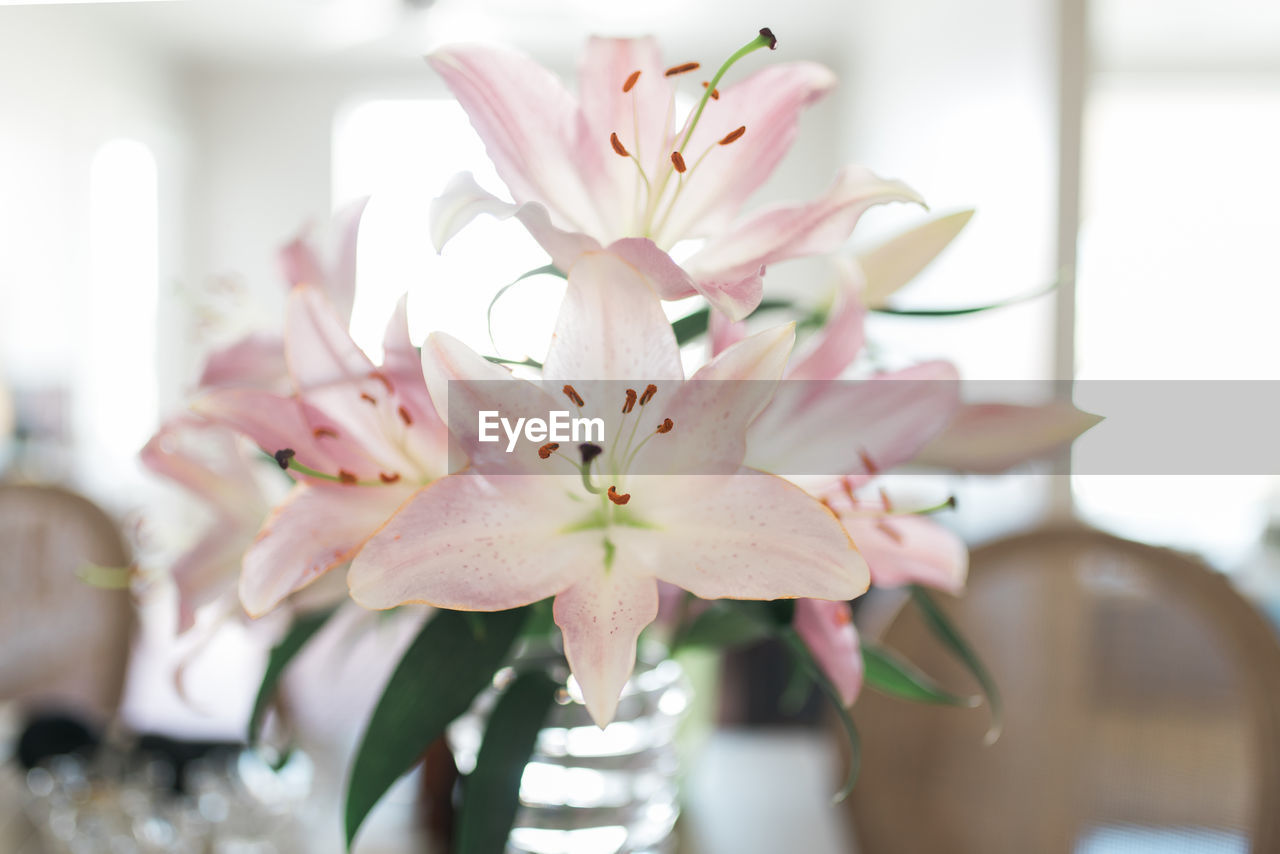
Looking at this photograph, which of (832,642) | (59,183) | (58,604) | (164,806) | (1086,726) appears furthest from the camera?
(59,183)

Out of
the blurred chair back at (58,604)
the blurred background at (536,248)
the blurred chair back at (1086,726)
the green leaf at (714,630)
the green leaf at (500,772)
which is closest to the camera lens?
the green leaf at (500,772)

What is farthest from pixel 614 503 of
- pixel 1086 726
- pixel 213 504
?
pixel 1086 726

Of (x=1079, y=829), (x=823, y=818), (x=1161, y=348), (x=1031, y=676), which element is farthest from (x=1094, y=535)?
(x=1161, y=348)

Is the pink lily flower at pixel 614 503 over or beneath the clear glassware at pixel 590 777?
over

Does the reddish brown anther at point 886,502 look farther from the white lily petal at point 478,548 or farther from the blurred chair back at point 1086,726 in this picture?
the blurred chair back at point 1086,726

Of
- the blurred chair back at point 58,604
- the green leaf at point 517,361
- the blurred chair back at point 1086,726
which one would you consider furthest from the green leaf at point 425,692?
the blurred chair back at point 58,604

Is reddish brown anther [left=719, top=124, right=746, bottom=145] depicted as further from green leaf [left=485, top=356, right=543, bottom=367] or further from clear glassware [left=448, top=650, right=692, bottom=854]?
clear glassware [left=448, top=650, right=692, bottom=854]

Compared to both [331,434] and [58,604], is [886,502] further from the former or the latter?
[58,604]

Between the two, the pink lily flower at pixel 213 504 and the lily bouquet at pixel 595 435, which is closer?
the lily bouquet at pixel 595 435
